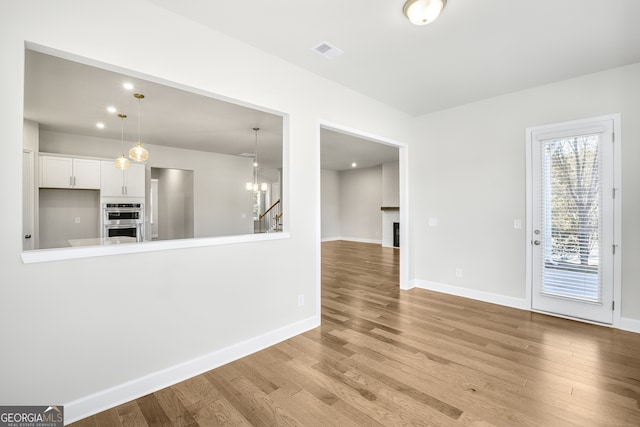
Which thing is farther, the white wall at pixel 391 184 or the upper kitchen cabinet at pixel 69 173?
the white wall at pixel 391 184

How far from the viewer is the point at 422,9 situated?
6.75 ft

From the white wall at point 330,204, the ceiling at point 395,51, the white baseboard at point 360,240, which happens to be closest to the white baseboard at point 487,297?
the ceiling at point 395,51

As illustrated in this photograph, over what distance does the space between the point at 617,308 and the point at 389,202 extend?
676 cm

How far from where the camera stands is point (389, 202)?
31.8 ft

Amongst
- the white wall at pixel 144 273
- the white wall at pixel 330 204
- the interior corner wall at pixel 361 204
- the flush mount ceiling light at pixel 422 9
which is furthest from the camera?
the white wall at pixel 330 204

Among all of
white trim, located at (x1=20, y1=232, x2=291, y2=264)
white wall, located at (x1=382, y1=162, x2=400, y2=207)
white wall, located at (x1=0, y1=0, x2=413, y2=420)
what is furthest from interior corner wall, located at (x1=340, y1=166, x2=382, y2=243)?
white trim, located at (x1=20, y1=232, x2=291, y2=264)

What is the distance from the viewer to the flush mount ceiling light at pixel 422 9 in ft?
6.63

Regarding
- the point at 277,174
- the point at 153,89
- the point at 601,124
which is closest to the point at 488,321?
the point at 601,124

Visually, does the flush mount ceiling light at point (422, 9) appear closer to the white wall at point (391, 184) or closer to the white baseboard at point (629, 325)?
the white baseboard at point (629, 325)

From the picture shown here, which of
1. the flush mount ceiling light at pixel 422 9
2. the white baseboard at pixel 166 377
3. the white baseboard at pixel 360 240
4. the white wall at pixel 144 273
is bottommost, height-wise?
the white baseboard at pixel 166 377

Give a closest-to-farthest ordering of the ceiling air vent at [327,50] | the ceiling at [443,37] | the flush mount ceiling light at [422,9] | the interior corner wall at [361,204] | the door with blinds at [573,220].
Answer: the flush mount ceiling light at [422,9] < the ceiling at [443,37] < the ceiling air vent at [327,50] < the door with blinds at [573,220] < the interior corner wall at [361,204]

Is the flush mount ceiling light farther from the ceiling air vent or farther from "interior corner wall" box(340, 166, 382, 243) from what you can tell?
"interior corner wall" box(340, 166, 382, 243)

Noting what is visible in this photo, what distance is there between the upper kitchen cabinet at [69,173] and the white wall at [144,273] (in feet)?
15.7

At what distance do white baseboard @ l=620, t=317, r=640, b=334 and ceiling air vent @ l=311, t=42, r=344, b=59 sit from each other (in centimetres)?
419
